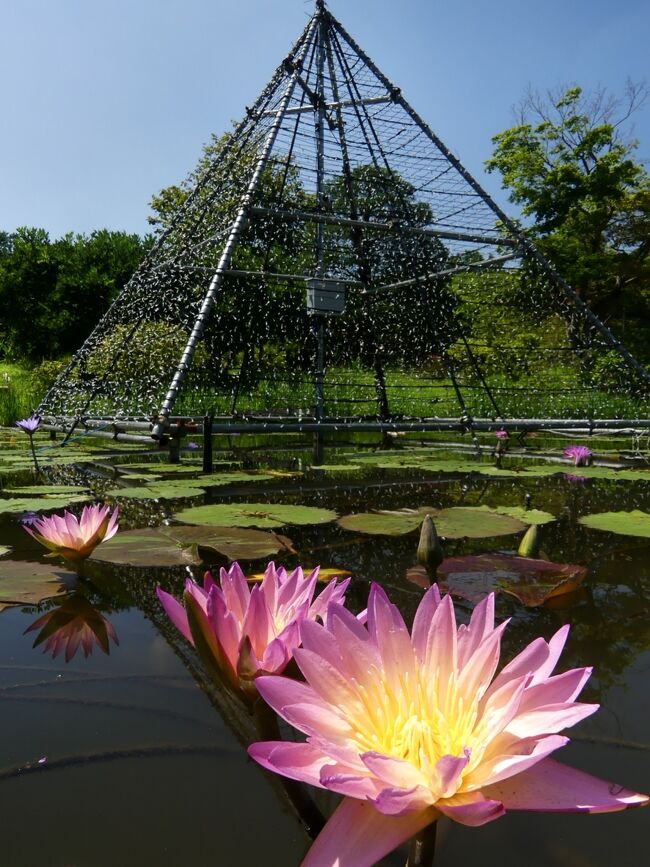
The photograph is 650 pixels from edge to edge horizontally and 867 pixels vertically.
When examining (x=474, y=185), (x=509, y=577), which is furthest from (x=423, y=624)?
(x=474, y=185)

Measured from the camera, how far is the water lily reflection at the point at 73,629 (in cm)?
96

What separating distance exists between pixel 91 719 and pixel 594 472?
3308 millimetres

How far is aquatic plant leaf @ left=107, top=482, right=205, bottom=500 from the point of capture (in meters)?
2.44

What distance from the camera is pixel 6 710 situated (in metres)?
0.75

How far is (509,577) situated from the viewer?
4.03ft

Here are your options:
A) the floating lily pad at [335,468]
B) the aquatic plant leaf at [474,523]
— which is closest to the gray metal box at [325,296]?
the floating lily pad at [335,468]

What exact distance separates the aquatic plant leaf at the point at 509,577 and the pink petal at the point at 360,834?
2.56 feet

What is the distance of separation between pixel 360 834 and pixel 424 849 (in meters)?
0.05

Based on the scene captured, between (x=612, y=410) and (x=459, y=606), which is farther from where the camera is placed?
(x=612, y=410)

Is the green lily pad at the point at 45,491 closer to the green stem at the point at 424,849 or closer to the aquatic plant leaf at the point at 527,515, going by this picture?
the aquatic plant leaf at the point at 527,515

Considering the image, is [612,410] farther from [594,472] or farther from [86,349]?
[86,349]

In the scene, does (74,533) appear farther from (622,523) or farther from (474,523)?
(622,523)

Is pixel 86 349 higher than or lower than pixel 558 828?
higher

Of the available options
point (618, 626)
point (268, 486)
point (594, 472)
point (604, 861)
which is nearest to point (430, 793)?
point (604, 861)
